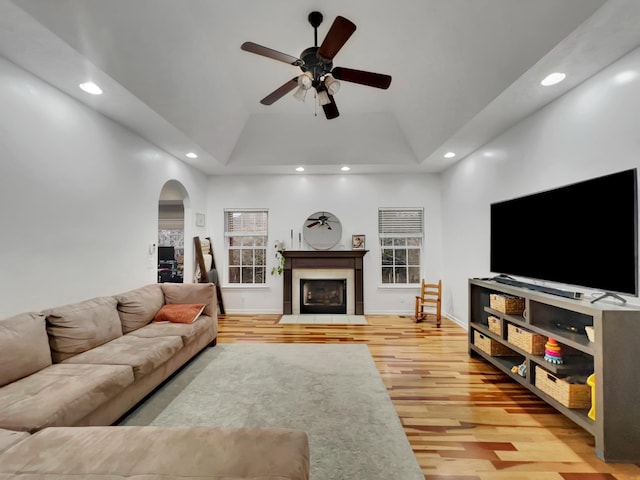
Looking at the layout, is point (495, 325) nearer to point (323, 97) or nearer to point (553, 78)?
point (553, 78)

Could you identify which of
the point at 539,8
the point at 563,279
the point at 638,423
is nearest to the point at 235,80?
the point at 539,8

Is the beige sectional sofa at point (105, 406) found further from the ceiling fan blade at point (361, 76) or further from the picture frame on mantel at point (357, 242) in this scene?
the picture frame on mantel at point (357, 242)

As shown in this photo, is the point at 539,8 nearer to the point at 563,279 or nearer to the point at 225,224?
the point at 563,279

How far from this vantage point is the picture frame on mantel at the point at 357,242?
5.61 m

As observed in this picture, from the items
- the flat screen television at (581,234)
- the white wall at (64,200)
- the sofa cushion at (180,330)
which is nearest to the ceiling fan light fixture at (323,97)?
the flat screen television at (581,234)

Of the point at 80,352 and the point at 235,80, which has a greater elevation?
the point at 235,80

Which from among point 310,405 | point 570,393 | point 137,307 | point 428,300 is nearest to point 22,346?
point 137,307

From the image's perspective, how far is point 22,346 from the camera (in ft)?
6.46

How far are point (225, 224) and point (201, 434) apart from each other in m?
4.82

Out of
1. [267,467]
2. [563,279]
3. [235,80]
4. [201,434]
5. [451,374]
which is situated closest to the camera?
[267,467]

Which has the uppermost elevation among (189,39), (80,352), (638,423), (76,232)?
(189,39)

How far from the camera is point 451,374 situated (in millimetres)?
3031

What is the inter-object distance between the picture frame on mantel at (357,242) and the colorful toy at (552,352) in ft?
11.4

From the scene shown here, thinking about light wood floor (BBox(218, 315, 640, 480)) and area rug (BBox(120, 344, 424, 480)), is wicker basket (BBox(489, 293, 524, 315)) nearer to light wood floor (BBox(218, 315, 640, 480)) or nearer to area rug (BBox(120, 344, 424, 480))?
light wood floor (BBox(218, 315, 640, 480))
